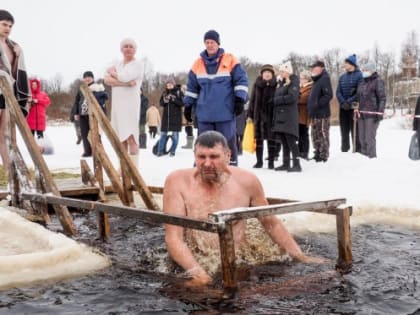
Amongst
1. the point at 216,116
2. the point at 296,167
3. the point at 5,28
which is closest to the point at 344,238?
the point at 216,116

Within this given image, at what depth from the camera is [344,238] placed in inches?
153

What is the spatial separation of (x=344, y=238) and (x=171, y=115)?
9.59 metres

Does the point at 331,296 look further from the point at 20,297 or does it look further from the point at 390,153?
the point at 390,153

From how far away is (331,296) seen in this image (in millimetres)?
3166

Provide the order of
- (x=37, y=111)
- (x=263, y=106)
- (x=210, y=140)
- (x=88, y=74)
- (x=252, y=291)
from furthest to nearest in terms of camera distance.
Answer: (x=37, y=111) < (x=88, y=74) < (x=263, y=106) < (x=210, y=140) < (x=252, y=291)

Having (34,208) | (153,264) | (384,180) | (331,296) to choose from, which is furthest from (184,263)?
(384,180)

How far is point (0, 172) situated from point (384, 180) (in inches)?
224

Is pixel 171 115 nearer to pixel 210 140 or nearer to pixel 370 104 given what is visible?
pixel 370 104

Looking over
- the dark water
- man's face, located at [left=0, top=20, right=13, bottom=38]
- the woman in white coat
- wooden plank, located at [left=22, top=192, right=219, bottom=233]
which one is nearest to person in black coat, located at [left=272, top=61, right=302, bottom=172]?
the woman in white coat

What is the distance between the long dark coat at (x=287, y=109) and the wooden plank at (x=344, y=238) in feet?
15.4

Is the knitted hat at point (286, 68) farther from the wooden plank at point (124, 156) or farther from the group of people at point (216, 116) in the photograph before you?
the wooden plank at point (124, 156)

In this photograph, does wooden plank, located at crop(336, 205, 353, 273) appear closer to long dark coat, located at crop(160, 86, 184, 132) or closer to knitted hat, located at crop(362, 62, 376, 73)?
knitted hat, located at crop(362, 62, 376, 73)

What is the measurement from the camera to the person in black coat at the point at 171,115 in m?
13.0

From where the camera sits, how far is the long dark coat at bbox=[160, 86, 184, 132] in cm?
1305
